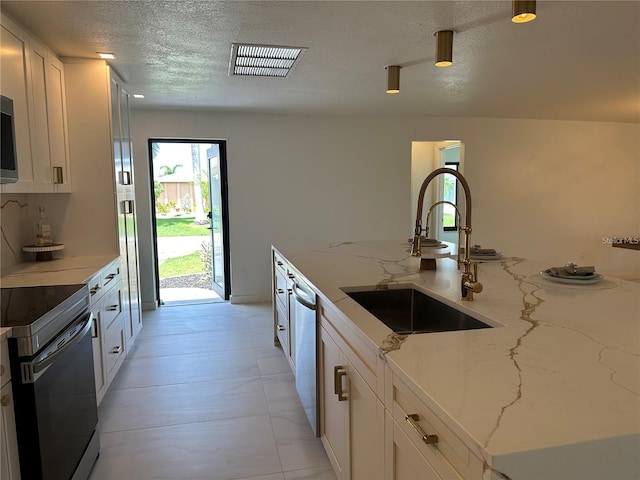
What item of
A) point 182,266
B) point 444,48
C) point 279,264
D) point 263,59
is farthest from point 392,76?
point 182,266

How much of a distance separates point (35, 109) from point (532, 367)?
2.89 metres

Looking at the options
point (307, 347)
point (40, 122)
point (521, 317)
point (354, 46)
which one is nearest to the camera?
point (521, 317)

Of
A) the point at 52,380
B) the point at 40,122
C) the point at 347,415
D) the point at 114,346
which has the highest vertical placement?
the point at 40,122

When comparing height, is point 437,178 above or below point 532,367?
above

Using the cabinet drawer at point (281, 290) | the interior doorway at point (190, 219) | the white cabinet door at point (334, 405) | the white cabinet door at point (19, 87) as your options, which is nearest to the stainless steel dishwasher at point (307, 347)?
the white cabinet door at point (334, 405)

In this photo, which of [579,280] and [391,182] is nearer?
[579,280]

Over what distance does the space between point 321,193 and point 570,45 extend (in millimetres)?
3170

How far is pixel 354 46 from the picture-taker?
2.84 metres

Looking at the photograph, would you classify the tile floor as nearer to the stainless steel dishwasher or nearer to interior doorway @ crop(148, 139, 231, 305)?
the stainless steel dishwasher

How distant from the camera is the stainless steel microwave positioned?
82.9 inches

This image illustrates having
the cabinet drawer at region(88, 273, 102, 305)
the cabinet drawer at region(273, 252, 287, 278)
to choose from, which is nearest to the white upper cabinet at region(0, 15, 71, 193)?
the cabinet drawer at region(88, 273, 102, 305)

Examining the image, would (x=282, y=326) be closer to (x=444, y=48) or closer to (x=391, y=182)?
(x=444, y=48)

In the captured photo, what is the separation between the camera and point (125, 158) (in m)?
3.64

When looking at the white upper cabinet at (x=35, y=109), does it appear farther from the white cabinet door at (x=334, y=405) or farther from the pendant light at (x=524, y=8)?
the pendant light at (x=524, y=8)
